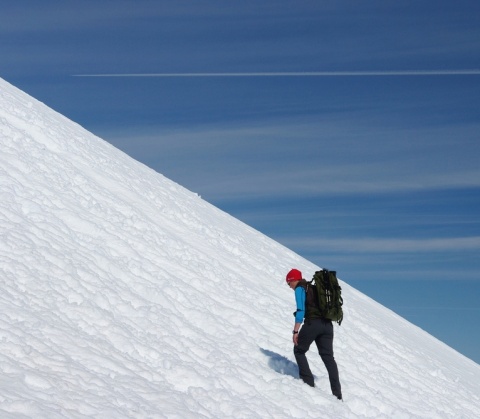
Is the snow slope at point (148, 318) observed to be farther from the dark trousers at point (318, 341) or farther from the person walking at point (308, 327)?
the person walking at point (308, 327)

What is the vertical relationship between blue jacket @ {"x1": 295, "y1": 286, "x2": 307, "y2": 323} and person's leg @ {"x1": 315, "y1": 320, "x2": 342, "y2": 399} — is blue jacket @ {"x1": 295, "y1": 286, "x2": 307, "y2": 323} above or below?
above

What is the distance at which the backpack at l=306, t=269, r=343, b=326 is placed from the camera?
13.5 meters

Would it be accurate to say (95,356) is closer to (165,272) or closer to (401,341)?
(165,272)

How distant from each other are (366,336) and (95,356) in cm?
977

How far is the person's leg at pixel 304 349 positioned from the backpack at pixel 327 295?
384mm

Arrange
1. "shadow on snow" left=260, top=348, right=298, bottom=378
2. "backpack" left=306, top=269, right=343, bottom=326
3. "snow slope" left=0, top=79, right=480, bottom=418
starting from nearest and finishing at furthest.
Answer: "snow slope" left=0, top=79, right=480, bottom=418 < "backpack" left=306, top=269, right=343, bottom=326 < "shadow on snow" left=260, top=348, right=298, bottom=378

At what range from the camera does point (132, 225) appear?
62.4ft

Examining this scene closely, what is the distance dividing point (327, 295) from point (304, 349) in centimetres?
103

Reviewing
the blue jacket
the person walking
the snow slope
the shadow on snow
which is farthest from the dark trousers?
the shadow on snow

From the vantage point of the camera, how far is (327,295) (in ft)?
44.3

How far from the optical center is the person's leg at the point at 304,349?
44.7 feet

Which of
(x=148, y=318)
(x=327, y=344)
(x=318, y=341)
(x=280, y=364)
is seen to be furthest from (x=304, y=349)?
(x=148, y=318)

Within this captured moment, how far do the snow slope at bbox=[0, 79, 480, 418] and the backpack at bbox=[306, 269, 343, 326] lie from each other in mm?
1437

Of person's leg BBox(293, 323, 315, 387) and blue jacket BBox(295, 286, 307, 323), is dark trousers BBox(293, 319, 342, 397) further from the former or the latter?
blue jacket BBox(295, 286, 307, 323)
